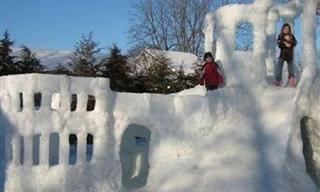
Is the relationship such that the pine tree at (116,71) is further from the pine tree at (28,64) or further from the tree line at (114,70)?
the pine tree at (28,64)

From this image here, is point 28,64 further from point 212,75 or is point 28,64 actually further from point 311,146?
point 311,146

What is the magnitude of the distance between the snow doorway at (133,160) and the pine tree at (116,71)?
10.1 metres

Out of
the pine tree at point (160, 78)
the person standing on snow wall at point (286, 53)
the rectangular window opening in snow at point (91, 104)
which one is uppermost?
the person standing on snow wall at point (286, 53)

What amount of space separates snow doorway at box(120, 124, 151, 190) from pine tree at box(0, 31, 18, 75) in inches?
377

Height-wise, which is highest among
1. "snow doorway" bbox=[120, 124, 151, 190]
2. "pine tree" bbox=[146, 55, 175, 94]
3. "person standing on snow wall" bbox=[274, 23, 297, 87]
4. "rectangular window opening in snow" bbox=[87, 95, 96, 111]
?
"person standing on snow wall" bbox=[274, 23, 297, 87]

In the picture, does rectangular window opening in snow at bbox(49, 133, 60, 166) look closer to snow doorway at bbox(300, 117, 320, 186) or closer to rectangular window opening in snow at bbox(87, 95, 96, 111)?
rectangular window opening in snow at bbox(87, 95, 96, 111)

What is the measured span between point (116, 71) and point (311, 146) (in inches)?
455

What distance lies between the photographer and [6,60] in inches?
756

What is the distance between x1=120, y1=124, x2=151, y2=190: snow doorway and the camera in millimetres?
10045

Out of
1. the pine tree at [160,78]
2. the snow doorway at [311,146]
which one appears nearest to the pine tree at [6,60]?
the pine tree at [160,78]

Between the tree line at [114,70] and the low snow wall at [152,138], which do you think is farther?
the tree line at [114,70]

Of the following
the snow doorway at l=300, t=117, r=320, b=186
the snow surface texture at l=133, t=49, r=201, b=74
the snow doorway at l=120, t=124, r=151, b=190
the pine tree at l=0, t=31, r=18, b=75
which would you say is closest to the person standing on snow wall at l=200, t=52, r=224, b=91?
the snow doorway at l=120, t=124, r=151, b=190

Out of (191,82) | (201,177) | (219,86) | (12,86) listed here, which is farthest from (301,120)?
(191,82)

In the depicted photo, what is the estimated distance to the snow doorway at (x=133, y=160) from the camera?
1004cm
